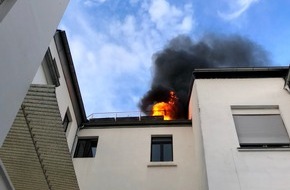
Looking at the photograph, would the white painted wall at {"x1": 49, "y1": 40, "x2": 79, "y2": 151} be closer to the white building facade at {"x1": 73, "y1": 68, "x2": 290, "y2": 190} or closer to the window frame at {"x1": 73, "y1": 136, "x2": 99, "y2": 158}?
the window frame at {"x1": 73, "y1": 136, "x2": 99, "y2": 158}

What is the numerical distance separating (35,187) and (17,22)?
4.26 m

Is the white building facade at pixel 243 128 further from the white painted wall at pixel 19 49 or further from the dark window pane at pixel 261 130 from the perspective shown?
the white painted wall at pixel 19 49

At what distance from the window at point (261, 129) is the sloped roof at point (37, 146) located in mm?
5327

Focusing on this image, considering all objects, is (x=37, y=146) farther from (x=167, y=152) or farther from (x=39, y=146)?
(x=167, y=152)

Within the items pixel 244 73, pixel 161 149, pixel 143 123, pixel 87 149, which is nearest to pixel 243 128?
pixel 244 73

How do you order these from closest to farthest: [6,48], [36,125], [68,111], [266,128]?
[6,48] → [36,125] → [266,128] → [68,111]

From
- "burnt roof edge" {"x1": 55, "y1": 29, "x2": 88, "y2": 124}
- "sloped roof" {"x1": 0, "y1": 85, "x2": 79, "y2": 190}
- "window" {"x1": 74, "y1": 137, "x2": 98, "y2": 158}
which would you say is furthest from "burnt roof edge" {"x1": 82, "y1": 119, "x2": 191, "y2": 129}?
"sloped roof" {"x1": 0, "y1": 85, "x2": 79, "y2": 190}

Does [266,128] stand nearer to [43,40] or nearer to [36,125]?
[36,125]

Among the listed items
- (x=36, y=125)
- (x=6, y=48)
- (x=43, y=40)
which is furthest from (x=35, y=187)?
(x=6, y=48)

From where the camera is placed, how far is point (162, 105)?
107 ft

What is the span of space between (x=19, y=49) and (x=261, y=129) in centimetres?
803

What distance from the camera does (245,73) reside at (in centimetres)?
1155

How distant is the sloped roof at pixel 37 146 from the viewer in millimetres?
A: 6188

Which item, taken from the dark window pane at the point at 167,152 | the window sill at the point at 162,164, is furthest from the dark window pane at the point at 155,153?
the window sill at the point at 162,164
